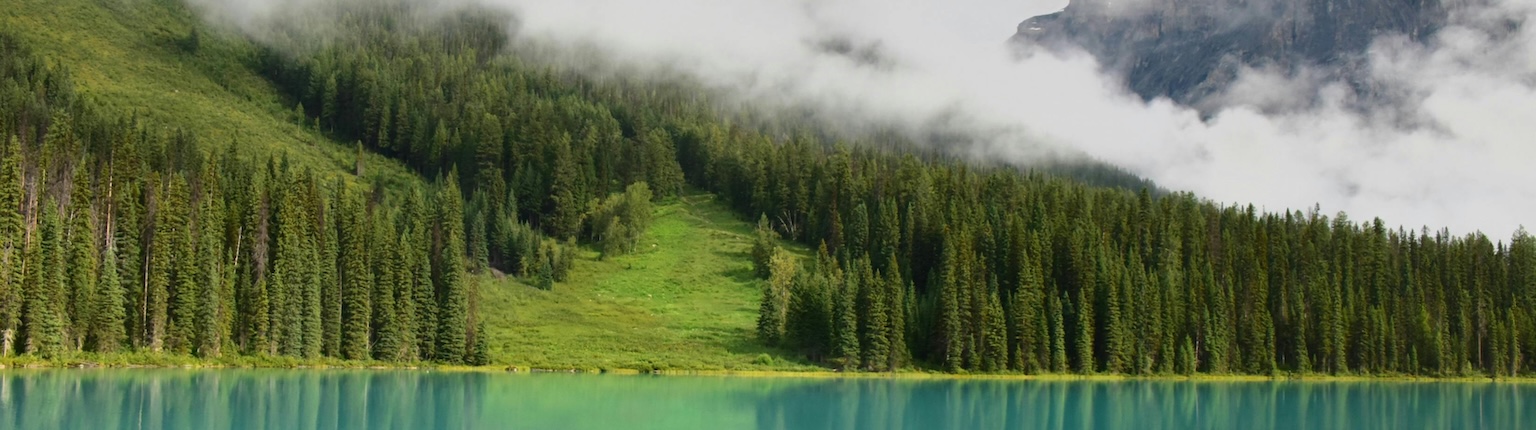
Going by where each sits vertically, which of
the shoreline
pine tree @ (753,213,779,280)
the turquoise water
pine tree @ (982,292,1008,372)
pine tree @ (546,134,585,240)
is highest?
pine tree @ (546,134,585,240)

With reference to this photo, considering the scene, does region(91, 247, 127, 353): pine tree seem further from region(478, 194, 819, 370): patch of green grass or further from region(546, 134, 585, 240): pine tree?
region(546, 134, 585, 240): pine tree

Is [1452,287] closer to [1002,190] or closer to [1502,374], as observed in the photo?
[1502,374]

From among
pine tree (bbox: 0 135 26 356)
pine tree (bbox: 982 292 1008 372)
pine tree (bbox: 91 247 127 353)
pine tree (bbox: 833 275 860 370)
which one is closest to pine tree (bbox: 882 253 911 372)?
pine tree (bbox: 833 275 860 370)

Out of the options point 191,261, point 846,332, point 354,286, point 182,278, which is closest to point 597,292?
point 846,332

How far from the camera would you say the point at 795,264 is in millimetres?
161500

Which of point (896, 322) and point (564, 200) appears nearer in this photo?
point (896, 322)

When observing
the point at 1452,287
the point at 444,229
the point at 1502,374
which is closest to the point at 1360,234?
the point at 1452,287

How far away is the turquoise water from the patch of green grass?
43.3 ft

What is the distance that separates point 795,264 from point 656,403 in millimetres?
87471

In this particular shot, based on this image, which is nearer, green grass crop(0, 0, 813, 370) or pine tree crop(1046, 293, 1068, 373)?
green grass crop(0, 0, 813, 370)

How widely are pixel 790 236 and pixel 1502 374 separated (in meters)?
91.5

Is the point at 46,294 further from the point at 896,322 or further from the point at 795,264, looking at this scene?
the point at 795,264

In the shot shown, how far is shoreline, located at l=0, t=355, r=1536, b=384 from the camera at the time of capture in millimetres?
95125

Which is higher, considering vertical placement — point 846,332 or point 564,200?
point 564,200
